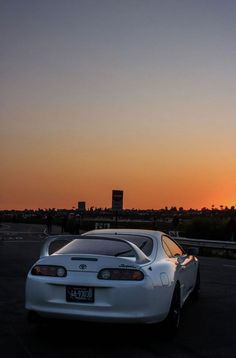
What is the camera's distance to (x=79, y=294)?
6848 mm

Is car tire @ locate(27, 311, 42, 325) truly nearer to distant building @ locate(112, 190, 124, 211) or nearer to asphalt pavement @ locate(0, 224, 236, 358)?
asphalt pavement @ locate(0, 224, 236, 358)

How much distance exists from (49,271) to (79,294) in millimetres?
549

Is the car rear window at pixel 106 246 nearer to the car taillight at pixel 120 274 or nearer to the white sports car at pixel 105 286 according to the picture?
the white sports car at pixel 105 286

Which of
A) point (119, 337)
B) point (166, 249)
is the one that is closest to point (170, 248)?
point (166, 249)

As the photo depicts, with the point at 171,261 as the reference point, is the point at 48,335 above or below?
below

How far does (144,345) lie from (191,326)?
1.41m

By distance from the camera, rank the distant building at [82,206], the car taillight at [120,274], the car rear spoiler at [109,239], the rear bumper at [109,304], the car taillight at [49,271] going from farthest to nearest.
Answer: the distant building at [82,206] → the car rear spoiler at [109,239] → the car taillight at [49,271] → the car taillight at [120,274] → the rear bumper at [109,304]

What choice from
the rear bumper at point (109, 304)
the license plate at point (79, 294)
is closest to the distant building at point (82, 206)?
the rear bumper at point (109, 304)

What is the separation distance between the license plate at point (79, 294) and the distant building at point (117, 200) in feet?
69.8

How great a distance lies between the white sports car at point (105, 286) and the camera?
22.1ft

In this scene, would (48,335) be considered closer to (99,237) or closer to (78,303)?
(78,303)

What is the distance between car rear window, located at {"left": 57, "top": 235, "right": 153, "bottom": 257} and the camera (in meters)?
7.40

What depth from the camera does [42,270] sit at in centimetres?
720

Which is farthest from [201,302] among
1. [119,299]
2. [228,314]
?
[119,299]
